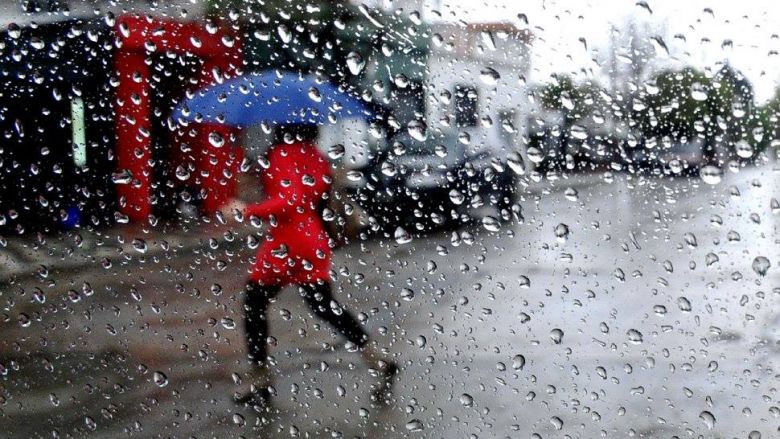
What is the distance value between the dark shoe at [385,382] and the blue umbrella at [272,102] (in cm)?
46

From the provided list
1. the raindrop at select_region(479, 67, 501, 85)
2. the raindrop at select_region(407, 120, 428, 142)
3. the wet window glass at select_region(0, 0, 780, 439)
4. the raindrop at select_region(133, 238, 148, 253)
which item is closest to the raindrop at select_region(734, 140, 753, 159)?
the wet window glass at select_region(0, 0, 780, 439)

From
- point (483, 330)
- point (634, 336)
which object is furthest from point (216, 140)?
point (634, 336)

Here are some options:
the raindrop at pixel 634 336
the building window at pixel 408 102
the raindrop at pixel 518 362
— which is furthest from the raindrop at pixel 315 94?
the raindrop at pixel 634 336

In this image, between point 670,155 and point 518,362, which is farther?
point 518,362

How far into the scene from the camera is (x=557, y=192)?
1226 millimetres

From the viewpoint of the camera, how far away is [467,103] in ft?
4.02

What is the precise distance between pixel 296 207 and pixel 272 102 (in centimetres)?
19

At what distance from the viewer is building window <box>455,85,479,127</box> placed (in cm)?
122

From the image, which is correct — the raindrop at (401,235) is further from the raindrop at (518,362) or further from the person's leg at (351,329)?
the raindrop at (518,362)

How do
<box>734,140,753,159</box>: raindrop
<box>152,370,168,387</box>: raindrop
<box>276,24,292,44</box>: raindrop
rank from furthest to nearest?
<box>152,370,168,387</box>: raindrop
<box>276,24,292,44</box>: raindrop
<box>734,140,753,159</box>: raindrop

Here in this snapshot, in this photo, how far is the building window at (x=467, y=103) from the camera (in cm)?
122

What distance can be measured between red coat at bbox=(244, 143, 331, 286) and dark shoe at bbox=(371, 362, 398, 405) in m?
0.21

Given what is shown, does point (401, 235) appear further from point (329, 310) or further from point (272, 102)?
point (272, 102)

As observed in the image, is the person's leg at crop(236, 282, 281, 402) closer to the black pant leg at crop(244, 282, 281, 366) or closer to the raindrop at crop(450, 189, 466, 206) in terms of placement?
the black pant leg at crop(244, 282, 281, 366)
